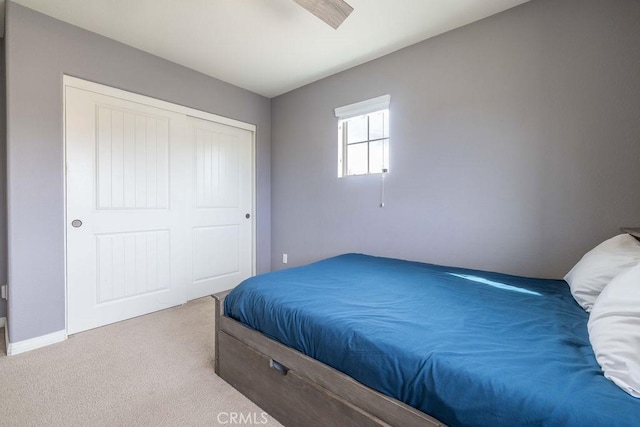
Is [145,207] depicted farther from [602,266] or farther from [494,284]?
[602,266]

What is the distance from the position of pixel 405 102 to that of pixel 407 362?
2230mm

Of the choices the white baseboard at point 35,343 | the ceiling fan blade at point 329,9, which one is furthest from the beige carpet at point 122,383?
the ceiling fan blade at point 329,9

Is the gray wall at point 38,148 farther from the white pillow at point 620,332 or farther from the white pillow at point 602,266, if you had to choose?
the white pillow at point 602,266

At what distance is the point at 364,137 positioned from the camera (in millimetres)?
2945

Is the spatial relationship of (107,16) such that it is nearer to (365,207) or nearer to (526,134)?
(365,207)

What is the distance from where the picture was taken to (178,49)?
259cm

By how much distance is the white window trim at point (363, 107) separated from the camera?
2.67 m

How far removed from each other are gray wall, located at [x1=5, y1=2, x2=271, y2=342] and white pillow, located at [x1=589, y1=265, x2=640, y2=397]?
10.2ft

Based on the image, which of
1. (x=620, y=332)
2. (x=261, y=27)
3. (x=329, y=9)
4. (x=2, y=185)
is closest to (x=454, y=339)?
(x=620, y=332)

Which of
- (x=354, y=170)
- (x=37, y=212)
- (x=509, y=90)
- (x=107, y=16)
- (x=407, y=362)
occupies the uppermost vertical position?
(x=107, y=16)

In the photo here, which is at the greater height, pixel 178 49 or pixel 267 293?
pixel 178 49

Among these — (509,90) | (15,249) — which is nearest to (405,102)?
(509,90)

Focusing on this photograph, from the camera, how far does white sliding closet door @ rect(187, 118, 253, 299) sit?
3.12 meters

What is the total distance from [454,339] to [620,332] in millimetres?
433
